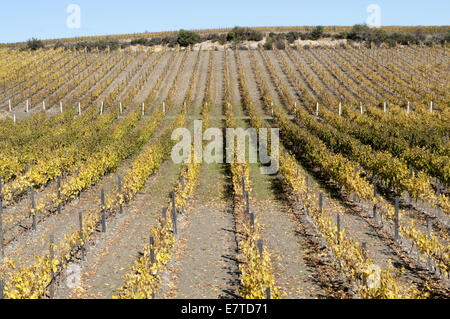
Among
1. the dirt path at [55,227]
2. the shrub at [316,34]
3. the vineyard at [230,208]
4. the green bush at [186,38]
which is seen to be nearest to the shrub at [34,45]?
the green bush at [186,38]

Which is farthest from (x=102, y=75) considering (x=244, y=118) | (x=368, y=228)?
(x=368, y=228)

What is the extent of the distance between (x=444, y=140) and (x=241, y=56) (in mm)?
45483

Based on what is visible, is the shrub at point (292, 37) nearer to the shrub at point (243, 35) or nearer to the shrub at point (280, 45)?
the shrub at point (280, 45)

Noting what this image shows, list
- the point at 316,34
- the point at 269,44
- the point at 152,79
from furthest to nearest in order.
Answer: the point at 316,34 < the point at 269,44 < the point at 152,79

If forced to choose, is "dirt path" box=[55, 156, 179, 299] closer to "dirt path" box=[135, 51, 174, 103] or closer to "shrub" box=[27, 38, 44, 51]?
"dirt path" box=[135, 51, 174, 103]

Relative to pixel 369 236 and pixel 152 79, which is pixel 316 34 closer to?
pixel 152 79

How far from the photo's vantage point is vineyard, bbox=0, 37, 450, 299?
9.25 metres

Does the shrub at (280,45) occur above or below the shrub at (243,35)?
below

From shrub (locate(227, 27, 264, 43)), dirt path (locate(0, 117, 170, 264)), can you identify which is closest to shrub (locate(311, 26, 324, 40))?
shrub (locate(227, 27, 264, 43))

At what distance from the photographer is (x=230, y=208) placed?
15.4 m

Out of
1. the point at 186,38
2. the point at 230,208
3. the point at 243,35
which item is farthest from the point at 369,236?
Result: the point at 243,35

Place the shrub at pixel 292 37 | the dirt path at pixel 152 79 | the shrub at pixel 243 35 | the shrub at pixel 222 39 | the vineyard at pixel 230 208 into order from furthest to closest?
the shrub at pixel 243 35 → the shrub at pixel 292 37 → the shrub at pixel 222 39 → the dirt path at pixel 152 79 → the vineyard at pixel 230 208

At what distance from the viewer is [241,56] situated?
64.9 m

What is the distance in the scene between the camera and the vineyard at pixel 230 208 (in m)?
9.25
